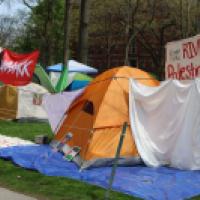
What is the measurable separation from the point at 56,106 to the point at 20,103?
488 cm

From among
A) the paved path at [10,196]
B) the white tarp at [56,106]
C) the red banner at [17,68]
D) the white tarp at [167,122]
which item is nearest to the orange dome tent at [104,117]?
the white tarp at [167,122]

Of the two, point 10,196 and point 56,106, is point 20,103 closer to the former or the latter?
point 56,106

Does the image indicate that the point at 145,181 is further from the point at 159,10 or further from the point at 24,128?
the point at 159,10

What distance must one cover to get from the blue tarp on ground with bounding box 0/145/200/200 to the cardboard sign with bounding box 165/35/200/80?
191 centimetres

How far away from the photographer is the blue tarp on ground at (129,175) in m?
8.30

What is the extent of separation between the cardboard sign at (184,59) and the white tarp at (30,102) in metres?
8.71

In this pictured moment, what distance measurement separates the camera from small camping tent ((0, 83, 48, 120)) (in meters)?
18.9

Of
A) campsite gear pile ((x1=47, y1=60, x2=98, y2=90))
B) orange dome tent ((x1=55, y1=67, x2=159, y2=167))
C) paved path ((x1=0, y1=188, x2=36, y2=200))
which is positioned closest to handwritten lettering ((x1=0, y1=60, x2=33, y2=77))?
campsite gear pile ((x1=47, y1=60, x2=98, y2=90))

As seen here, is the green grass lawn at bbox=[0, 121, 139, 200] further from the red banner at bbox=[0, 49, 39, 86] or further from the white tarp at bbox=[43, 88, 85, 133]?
the red banner at bbox=[0, 49, 39, 86]

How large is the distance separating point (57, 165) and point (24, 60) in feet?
25.1

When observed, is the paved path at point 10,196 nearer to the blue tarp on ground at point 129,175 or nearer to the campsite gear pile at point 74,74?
the blue tarp on ground at point 129,175

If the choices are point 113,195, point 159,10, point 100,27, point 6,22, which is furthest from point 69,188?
point 6,22

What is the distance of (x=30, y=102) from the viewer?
749 inches

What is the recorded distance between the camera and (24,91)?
19.1 m
